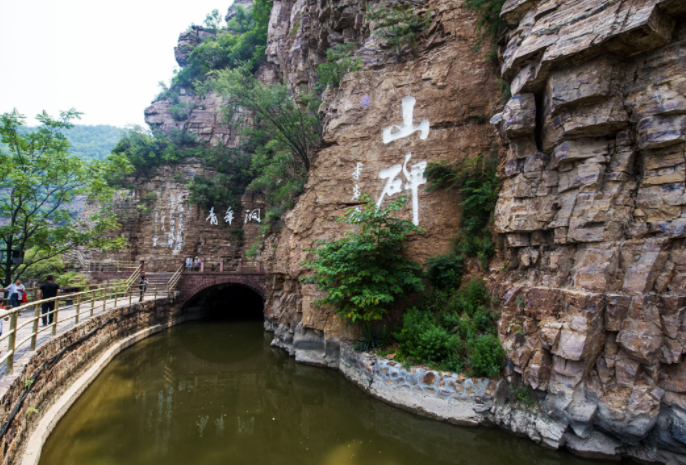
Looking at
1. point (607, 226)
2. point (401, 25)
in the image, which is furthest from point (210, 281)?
point (607, 226)

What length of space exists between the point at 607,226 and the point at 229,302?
18.5 m

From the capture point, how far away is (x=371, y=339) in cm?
784

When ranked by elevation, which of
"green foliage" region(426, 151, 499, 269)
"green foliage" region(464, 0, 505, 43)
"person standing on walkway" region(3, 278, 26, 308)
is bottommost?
"person standing on walkway" region(3, 278, 26, 308)

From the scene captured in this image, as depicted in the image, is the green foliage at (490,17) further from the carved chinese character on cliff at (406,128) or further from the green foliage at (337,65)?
the green foliage at (337,65)

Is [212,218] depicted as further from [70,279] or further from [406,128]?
[406,128]

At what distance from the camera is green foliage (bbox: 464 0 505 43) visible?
24.7 ft

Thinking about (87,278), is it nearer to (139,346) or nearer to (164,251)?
(164,251)

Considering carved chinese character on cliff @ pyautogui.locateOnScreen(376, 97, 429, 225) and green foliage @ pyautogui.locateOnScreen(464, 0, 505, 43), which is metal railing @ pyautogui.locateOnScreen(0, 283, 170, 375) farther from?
green foliage @ pyautogui.locateOnScreen(464, 0, 505, 43)

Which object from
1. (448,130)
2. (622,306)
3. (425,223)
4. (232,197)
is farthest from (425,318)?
(232,197)

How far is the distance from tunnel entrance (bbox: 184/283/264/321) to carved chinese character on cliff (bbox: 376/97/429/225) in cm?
1023

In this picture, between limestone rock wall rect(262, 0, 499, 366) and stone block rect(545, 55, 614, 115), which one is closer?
stone block rect(545, 55, 614, 115)

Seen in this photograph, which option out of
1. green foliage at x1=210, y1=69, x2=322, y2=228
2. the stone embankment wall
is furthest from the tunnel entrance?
green foliage at x1=210, y1=69, x2=322, y2=228

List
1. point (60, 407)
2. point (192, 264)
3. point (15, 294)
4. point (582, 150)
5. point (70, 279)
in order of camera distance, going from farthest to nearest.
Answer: point (192, 264)
point (70, 279)
point (15, 294)
point (60, 407)
point (582, 150)

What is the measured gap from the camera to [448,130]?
8750 millimetres
